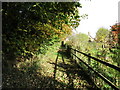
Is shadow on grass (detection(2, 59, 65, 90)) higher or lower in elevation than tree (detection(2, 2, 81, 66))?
lower

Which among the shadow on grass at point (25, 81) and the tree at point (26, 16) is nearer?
the tree at point (26, 16)

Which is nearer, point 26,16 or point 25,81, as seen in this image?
point 26,16

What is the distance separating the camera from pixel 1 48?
4.35m

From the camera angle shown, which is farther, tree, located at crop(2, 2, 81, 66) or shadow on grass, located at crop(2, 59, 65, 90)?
shadow on grass, located at crop(2, 59, 65, 90)

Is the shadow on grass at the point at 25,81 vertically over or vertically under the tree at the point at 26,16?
under

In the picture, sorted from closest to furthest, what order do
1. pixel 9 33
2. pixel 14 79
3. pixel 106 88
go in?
pixel 106 88
pixel 9 33
pixel 14 79

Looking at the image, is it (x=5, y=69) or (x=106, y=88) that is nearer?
(x=106, y=88)

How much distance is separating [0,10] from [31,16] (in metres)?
1.12

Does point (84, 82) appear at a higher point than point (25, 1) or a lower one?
lower

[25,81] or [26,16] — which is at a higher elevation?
[26,16]

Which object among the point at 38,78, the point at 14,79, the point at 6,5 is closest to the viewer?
the point at 6,5

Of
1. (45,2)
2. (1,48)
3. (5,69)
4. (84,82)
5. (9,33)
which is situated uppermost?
(45,2)

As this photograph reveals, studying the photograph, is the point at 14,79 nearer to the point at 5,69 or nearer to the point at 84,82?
the point at 5,69

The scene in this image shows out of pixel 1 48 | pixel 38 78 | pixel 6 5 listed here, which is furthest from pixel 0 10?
pixel 38 78
